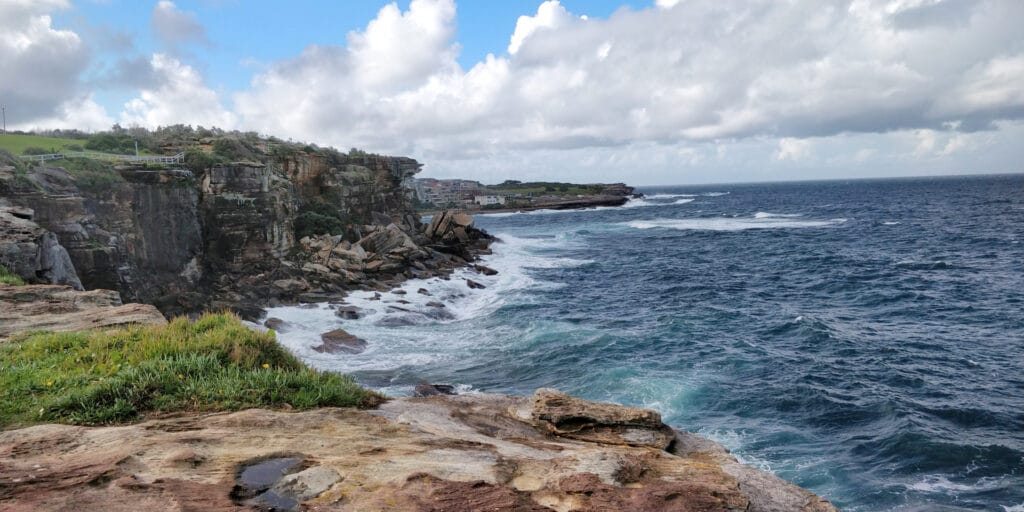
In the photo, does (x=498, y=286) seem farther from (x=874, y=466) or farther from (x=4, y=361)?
(x=4, y=361)

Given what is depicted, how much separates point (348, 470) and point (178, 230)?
26.2 metres

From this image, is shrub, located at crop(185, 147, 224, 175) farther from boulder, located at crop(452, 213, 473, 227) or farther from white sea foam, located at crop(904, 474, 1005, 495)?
white sea foam, located at crop(904, 474, 1005, 495)

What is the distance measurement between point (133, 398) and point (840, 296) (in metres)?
31.8

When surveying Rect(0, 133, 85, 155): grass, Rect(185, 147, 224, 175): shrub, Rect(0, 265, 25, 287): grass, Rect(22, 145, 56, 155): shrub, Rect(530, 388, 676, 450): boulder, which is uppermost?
Rect(0, 133, 85, 155): grass

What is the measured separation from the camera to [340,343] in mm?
23688

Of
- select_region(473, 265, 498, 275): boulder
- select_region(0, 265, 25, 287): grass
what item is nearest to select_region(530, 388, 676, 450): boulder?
select_region(0, 265, 25, 287): grass

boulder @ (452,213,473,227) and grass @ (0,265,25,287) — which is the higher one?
grass @ (0,265,25,287)

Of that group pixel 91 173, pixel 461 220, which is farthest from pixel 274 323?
pixel 461 220

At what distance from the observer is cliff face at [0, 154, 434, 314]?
72.3ft

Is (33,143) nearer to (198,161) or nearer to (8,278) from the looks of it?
(198,161)

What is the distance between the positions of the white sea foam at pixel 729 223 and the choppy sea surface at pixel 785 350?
2468cm

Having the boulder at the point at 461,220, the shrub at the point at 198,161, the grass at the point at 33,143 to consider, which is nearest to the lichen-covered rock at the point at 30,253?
the shrub at the point at 198,161

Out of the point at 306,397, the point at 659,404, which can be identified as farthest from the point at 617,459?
the point at 659,404

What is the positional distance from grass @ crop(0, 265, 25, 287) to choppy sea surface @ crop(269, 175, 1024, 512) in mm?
8722
